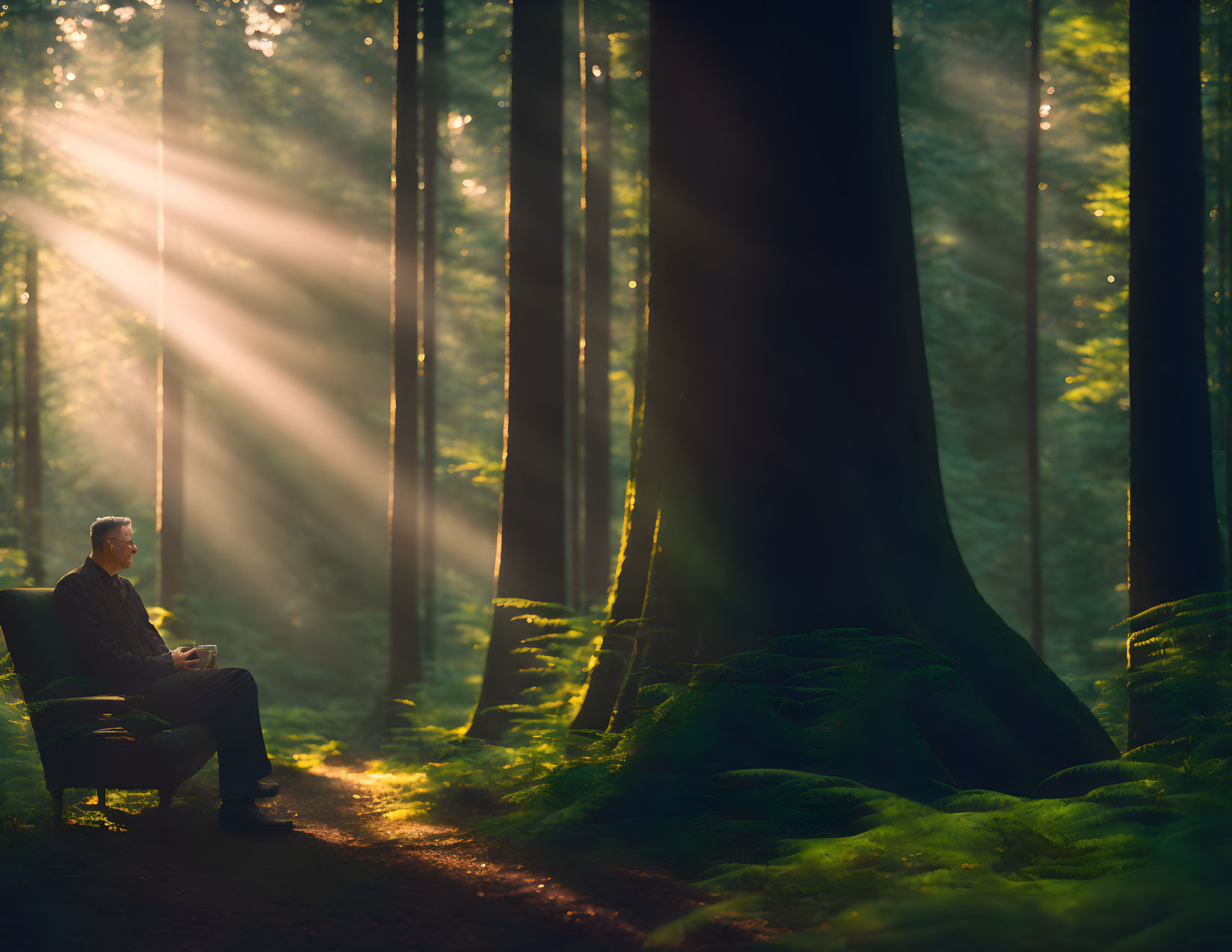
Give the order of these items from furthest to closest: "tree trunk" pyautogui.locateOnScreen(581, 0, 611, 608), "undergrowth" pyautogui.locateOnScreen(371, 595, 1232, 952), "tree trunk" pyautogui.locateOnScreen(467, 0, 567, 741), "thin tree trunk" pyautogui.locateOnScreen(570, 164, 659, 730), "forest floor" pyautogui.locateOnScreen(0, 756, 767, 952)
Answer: "tree trunk" pyautogui.locateOnScreen(581, 0, 611, 608), "tree trunk" pyautogui.locateOnScreen(467, 0, 567, 741), "thin tree trunk" pyautogui.locateOnScreen(570, 164, 659, 730), "forest floor" pyautogui.locateOnScreen(0, 756, 767, 952), "undergrowth" pyautogui.locateOnScreen(371, 595, 1232, 952)

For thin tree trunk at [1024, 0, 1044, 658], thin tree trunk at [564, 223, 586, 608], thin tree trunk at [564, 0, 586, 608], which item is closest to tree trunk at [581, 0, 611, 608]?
thin tree trunk at [564, 0, 586, 608]

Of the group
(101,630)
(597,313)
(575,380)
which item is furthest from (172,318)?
(101,630)

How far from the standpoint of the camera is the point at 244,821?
592cm

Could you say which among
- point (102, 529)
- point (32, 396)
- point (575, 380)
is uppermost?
point (575, 380)

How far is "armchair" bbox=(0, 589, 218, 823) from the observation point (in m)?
5.68

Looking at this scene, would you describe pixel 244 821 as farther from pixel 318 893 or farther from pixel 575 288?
pixel 575 288

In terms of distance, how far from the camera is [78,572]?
240 inches

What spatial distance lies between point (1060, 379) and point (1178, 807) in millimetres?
22672

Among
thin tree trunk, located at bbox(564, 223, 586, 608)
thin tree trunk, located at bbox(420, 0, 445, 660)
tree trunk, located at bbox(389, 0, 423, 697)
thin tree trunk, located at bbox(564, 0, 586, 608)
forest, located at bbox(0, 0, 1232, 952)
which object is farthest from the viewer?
thin tree trunk, located at bbox(564, 223, 586, 608)

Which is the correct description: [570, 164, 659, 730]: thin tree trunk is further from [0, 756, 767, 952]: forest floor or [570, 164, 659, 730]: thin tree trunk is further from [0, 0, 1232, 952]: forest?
[0, 756, 767, 952]: forest floor

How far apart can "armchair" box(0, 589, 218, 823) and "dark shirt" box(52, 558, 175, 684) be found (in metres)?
0.10

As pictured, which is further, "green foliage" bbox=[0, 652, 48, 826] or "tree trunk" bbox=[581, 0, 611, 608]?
"tree trunk" bbox=[581, 0, 611, 608]

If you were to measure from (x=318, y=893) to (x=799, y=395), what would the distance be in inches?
155

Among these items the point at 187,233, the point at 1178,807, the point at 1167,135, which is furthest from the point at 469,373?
the point at 1178,807
